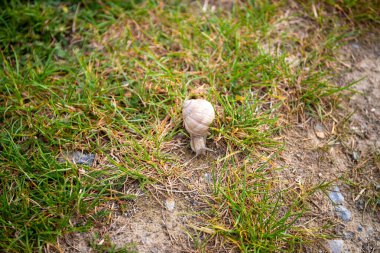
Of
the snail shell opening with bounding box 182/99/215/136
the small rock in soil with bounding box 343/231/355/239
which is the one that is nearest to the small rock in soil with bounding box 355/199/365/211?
the small rock in soil with bounding box 343/231/355/239

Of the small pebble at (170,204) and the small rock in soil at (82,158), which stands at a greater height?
the small rock in soil at (82,158)

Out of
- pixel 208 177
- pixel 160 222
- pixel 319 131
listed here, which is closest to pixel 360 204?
pixel 319 131

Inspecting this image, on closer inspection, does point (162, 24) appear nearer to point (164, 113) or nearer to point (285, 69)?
point (164, 113)

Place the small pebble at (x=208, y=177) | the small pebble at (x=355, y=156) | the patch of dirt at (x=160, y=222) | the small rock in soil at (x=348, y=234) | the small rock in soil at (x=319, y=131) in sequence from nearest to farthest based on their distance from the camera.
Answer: the patch of dirt at (x=160, y=222) < the small rock in soil at (x=348, y=234) < the small pebble at (x=208, y=177) < the small pebble at (x=355, y=156) < the small rock in soil at (x=319, y=131)

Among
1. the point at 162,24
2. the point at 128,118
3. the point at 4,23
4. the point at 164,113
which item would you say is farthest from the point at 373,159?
the point at 4,23

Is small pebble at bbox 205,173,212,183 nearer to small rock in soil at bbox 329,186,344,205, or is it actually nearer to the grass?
the grass

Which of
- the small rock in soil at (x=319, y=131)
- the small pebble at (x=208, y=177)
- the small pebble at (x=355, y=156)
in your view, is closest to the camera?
the small pebble at (x=208, y=177)

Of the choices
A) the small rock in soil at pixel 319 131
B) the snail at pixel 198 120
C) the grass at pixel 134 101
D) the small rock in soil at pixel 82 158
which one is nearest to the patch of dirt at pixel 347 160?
the small rock in soil at pixel 319 131

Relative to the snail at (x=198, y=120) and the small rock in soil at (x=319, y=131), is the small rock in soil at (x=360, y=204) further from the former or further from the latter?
the snail at (x=198, y=120)
